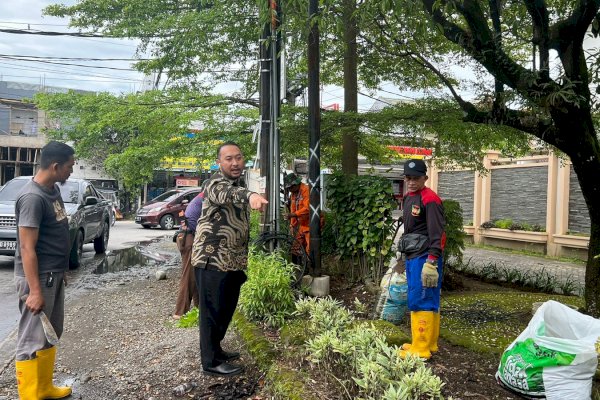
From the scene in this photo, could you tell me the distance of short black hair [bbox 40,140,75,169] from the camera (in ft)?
11.8

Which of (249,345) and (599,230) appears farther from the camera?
(599,230)

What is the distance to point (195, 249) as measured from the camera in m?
3.75

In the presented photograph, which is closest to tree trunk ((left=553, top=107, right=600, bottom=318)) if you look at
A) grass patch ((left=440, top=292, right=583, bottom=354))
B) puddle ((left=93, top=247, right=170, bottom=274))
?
grass patch ((left=440, top=292, right=583, bottom=354))

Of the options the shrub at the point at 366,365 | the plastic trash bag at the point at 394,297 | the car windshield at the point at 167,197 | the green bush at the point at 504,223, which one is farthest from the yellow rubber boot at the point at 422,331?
the car windshield at the point at 167,197

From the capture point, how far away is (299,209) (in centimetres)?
726

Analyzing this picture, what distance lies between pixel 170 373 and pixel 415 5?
12.4 feet

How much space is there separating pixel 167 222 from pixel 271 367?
17770mm

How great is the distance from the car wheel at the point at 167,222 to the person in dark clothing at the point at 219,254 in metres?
17.4

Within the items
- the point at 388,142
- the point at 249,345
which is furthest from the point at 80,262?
the point at 249,345

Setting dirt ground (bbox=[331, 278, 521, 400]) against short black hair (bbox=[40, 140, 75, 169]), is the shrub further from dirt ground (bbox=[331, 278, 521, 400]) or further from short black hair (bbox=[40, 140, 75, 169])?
short black hair (bbox=[40, 140, 75, 169])

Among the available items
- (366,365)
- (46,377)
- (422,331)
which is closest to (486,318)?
(422,331)

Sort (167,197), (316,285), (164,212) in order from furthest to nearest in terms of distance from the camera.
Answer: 1. (167,197)
2. (164,212)
3. (316,285)

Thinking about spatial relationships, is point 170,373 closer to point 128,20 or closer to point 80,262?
point 128,20

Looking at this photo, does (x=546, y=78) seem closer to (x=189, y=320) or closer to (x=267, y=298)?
(x=267, y=298)
